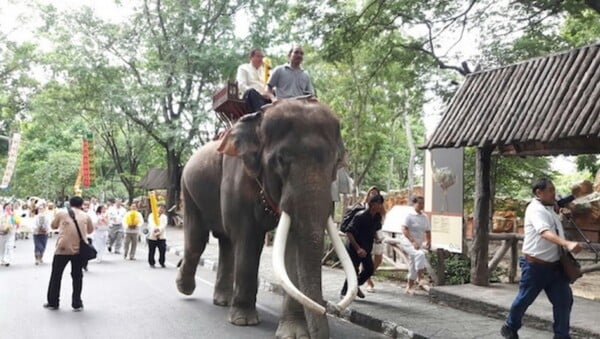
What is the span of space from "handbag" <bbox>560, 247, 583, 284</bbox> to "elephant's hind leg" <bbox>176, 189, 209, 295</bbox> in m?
5.18

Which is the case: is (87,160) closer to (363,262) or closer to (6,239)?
(6,239)

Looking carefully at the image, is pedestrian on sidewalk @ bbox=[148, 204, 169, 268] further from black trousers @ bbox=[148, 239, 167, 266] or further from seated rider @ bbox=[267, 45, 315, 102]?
seated rider @ bbox=[267, 45, 315, 102]

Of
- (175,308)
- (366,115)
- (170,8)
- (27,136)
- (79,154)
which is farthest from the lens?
(79,154)

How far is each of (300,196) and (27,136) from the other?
134 feet

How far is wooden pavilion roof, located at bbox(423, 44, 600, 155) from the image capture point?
290 inches

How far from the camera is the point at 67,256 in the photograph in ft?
27.6

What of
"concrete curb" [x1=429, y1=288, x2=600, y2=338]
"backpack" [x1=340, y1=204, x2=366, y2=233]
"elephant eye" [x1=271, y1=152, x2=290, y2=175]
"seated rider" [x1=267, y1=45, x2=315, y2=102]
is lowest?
"concrete curb" [x1=429, y1=288, x2=600, y2=338]

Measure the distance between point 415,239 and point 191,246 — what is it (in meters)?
3.65

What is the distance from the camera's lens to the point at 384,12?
12.8 meters

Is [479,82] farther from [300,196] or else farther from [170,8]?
[170,8]

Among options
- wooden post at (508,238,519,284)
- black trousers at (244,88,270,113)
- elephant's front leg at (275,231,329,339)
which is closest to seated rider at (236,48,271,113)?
black trousers at (244,88,270,113)

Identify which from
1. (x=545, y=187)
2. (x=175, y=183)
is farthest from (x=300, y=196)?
(x=175, y=183)

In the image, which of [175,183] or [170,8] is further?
[175,183]

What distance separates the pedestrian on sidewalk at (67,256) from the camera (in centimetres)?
839
